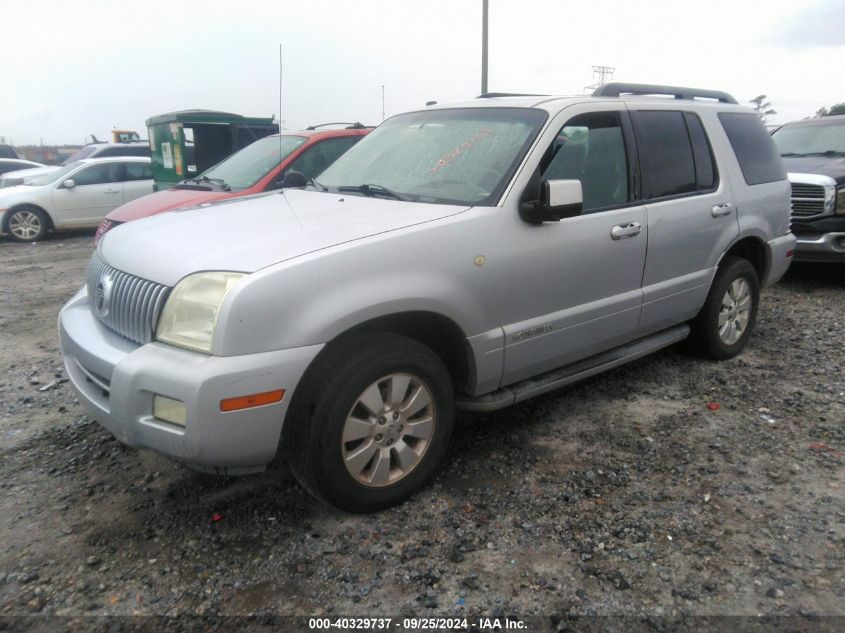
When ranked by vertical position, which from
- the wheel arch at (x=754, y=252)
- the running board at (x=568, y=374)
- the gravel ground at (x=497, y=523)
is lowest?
the gravel ground at (x=497, y=523)

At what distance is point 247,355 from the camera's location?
2.39 meters

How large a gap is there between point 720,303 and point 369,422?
9.48 ft

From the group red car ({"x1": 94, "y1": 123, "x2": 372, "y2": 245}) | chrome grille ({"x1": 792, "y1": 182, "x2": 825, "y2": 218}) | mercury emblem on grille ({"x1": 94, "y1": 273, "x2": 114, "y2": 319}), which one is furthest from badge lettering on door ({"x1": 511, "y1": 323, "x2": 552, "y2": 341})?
chrome grille ({"x1": 792, "y1": 182, "x2": 825, "y2": 218})

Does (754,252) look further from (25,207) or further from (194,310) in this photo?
(25,207)

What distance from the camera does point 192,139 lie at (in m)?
10.4

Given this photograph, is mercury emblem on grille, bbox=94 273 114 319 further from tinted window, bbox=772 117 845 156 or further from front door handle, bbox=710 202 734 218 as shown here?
tinted window, bbox=772 117 845 156

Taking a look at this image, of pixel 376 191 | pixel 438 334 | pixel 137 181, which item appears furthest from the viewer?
pixel 137 181

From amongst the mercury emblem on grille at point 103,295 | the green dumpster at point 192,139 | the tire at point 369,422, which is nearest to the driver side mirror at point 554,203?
the tire at point 369,422

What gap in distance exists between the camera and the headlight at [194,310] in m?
2.45

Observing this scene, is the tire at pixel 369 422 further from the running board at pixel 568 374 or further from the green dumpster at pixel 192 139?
the green dumpster at pixel 192 139

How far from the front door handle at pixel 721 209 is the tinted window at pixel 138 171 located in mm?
10759

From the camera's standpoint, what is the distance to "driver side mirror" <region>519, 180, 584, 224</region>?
305cm

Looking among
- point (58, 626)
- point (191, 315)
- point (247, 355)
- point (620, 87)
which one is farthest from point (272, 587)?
point (620, 87)

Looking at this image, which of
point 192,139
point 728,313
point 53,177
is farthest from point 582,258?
point 53,177
